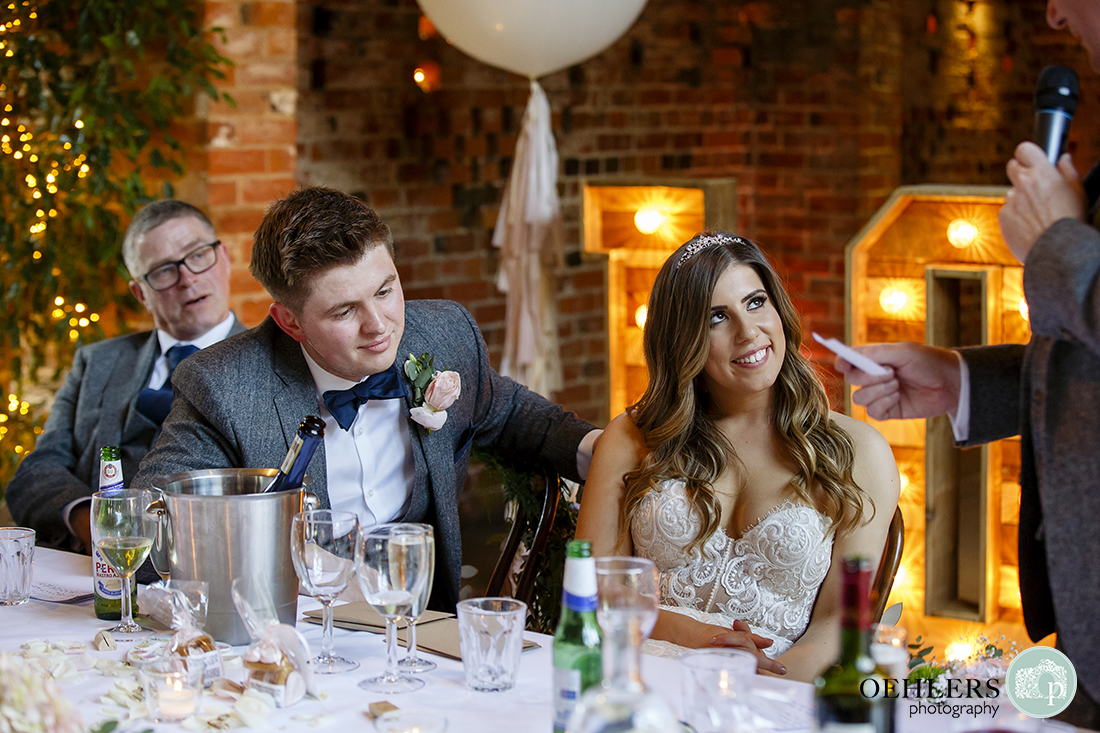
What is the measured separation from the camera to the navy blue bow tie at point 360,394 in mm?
2152

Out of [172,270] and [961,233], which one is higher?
[961,233]

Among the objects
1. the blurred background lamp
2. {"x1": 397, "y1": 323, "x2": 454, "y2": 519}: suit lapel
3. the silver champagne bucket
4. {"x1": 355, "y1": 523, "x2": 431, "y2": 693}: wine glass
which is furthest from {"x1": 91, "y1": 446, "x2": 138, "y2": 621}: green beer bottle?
the blurred background lamp

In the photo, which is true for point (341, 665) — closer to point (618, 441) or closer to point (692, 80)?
point (618, 441)

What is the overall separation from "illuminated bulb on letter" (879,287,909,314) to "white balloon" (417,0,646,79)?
1204 mm

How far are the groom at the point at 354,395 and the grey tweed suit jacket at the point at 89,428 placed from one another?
659mm

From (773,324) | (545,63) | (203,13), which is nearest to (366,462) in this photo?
(773,324)

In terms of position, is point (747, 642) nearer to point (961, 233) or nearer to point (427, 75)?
point (961, 233)

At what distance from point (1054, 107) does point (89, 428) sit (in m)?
2.30

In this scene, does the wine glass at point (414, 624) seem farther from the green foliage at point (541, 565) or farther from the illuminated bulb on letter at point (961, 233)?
the illuminated bulb on letter at point (961, 233)

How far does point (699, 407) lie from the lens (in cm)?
225

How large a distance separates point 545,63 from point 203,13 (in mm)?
1079

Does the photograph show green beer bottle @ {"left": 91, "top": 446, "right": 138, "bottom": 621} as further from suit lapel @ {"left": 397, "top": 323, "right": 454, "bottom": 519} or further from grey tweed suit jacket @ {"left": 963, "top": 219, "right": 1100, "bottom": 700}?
grey tweed suit jacket @ {"left": 963, "top": 219, "right": 1100, "bottom": 700}

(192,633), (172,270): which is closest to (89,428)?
(172,270)

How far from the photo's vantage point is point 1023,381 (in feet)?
5.10
